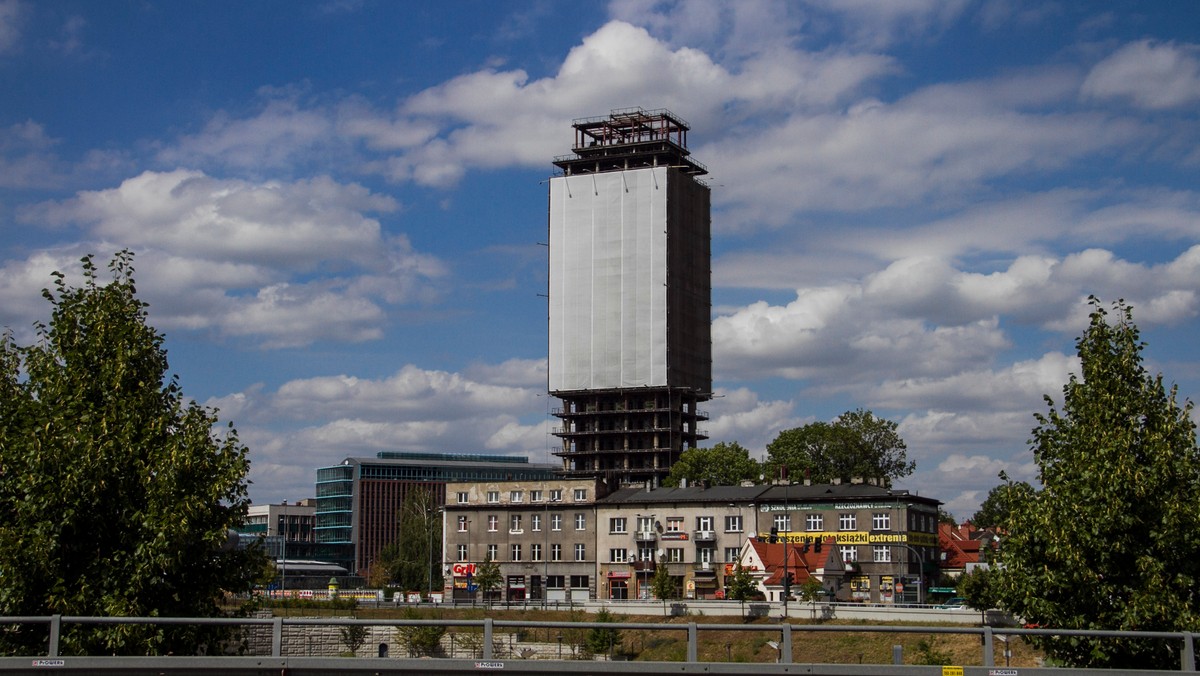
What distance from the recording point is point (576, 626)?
17.0 metres

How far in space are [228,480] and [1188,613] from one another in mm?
18827

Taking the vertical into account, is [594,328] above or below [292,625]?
above

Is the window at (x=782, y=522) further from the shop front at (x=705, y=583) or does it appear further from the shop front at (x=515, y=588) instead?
the shop front at (x=515, y=588)

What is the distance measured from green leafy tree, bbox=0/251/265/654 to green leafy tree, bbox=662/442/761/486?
11852cm

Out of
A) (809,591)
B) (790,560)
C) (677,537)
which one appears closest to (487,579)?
(677,537)

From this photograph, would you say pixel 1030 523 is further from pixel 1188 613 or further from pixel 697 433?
pixel 697 433

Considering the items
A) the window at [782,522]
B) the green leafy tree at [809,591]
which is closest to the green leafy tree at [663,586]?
the window at [782,522]

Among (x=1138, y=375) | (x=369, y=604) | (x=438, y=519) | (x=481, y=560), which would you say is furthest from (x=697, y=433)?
(x=1138, y=375)

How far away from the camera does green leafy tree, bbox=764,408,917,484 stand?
146375 mm

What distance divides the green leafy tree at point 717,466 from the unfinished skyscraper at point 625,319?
1240 cm

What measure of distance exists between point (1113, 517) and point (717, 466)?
406 ft

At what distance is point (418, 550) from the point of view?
165625mm

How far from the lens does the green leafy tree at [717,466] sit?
5694 inches

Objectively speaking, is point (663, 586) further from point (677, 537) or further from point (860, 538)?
point (860, 538)
